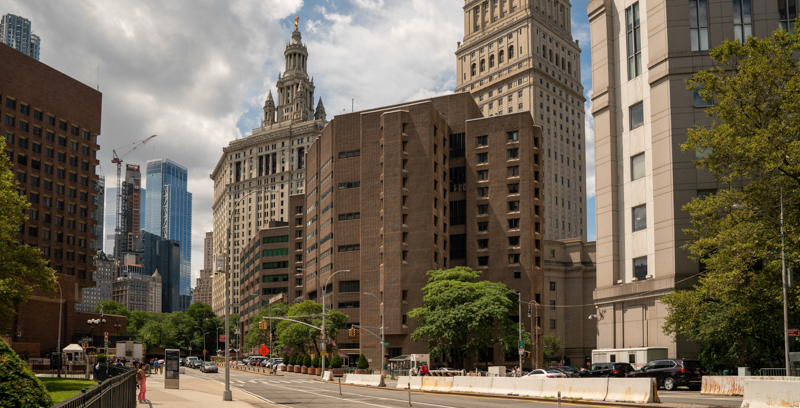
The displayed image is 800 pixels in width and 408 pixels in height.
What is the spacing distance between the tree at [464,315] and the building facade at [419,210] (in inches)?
375

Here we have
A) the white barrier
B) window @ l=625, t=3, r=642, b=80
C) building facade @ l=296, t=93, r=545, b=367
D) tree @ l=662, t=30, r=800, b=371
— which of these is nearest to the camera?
tree @ l=662, t=30, r=800, b=371

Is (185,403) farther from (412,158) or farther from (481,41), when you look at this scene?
(481,41)

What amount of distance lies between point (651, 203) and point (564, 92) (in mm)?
120275

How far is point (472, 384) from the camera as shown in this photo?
39.3m

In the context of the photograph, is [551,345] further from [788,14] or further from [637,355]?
[788,14]

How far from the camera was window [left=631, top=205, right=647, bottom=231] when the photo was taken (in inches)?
2363

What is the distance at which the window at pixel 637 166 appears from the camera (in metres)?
61.1

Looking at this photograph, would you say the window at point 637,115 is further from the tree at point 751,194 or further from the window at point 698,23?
the tree at point 751,194

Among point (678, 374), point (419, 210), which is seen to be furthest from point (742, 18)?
point (419, 210)

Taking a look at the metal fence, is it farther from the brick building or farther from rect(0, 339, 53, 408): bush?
the brick building

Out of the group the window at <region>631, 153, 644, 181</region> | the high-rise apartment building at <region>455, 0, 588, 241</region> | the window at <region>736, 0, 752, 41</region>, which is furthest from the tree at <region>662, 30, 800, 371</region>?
the high-rise apartment building at <region>455, 0, 588, 241</region>

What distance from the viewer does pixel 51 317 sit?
102 m

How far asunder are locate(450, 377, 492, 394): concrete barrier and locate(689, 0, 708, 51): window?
37.1 meters

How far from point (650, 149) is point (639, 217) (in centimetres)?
623
